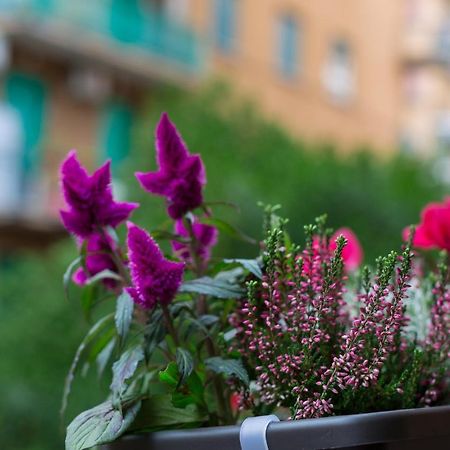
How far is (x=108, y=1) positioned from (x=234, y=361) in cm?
1253

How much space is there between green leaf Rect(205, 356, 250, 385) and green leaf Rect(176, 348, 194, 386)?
1.0 inches

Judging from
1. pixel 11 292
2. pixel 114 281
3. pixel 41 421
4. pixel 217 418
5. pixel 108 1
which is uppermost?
pixel 108 1

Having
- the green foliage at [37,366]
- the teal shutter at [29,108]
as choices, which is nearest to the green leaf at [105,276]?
the green foliage at [37,366]

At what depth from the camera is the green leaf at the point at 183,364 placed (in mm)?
948

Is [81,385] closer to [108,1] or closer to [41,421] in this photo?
[41,421]

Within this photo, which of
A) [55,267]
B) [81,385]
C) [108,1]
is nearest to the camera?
[81,385]

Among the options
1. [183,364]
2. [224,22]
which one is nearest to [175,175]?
[183,364]

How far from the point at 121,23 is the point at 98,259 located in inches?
489

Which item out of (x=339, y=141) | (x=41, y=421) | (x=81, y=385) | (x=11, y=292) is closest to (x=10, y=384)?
(x=41, y=421)

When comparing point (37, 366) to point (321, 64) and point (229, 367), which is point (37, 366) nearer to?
point (229, 367)

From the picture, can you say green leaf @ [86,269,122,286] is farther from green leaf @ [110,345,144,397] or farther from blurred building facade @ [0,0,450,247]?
blurred building facade @ [0,0,450,247]

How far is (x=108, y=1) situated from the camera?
13.1m

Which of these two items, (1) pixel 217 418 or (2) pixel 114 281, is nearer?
(1) pixel 217 418

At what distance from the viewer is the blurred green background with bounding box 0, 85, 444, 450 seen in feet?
14.1
